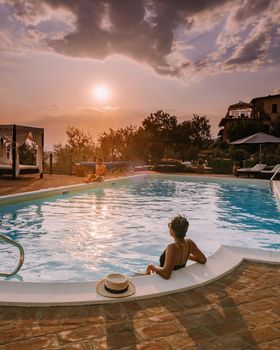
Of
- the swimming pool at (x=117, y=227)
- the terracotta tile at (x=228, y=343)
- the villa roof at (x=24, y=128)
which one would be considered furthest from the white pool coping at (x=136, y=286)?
the villa roof at (x=24, y=128)

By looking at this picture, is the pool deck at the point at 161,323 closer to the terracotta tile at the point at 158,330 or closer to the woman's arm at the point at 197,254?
the terracotta tile at the point at 158,330

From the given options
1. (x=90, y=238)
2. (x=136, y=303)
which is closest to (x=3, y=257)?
(x=90, y=238)

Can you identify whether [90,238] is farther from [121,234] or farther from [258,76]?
[258,76]

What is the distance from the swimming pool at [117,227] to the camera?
5715 mm

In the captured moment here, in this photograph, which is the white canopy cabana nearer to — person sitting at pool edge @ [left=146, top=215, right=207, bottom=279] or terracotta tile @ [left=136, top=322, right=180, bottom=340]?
person sitting at pool edge @ [left=146, top=215, right=207, bottom=279]

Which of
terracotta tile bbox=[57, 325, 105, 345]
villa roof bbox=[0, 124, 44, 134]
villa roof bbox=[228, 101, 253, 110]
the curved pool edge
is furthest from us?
villa roof bbox=[228, 101, 253, 110]

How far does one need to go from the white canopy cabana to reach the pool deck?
14.1 metres

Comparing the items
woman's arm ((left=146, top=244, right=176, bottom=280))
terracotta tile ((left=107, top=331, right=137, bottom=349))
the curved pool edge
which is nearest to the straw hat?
the curved pool edge

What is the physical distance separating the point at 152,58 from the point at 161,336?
19.0 m

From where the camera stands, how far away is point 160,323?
2.57 metres

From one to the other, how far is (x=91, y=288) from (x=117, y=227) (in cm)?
500

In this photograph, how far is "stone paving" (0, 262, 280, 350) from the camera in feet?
7.53

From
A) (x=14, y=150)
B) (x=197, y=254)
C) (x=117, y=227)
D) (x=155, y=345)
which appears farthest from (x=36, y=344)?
(x=14, y=150)

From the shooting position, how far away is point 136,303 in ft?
9.64
